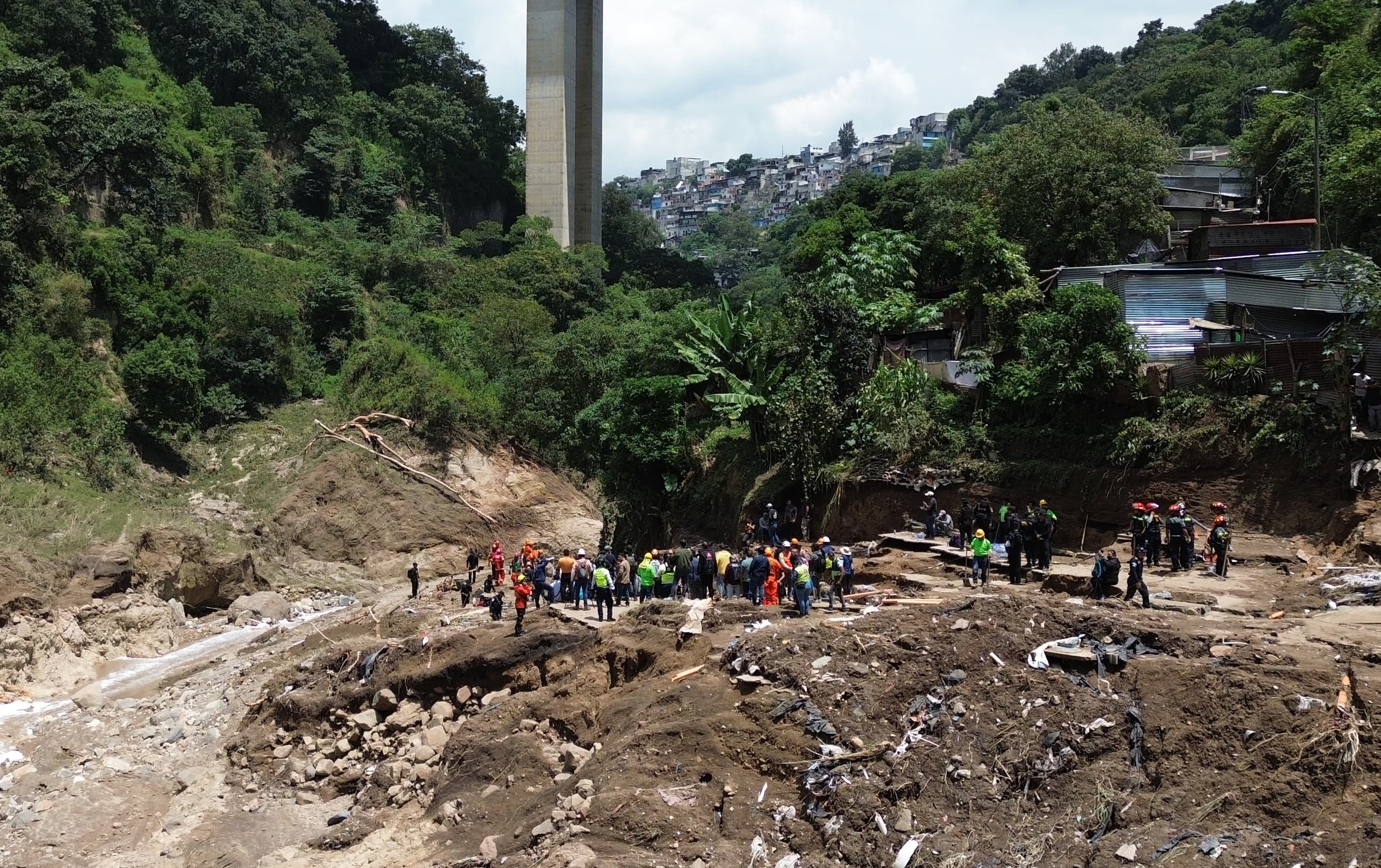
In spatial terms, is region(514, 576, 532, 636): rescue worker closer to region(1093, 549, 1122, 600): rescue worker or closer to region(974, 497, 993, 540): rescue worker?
region(974, 497, 993, 540): rescue worker

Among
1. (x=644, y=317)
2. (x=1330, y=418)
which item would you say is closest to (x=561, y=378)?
(x=644, y=317)

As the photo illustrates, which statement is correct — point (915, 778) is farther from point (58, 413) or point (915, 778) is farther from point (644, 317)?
point (644, 317)

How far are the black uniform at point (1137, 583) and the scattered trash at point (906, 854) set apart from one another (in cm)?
572

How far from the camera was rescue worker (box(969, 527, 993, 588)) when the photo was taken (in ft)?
59.7

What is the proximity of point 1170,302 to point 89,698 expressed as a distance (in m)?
22.2

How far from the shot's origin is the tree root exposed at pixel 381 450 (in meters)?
A: 36.1

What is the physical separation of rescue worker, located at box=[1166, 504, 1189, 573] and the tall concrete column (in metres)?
44.2

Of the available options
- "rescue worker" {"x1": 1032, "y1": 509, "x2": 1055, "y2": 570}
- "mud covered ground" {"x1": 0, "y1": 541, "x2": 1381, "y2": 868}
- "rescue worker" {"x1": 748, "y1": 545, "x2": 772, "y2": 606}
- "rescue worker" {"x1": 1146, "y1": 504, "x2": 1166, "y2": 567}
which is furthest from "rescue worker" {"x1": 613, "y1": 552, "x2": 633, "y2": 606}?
"rescue worker" {"x1": 1146, "y1": 504, "x2": 1166, "y2": 567}

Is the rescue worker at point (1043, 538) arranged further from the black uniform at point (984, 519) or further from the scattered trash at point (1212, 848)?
the scattered trash at point (1212, 848)

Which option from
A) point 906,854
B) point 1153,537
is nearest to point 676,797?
point 906,854

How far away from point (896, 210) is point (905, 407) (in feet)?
69.0

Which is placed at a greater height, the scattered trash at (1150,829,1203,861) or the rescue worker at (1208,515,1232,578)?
the rescue worker at (1208,515,1232,578)

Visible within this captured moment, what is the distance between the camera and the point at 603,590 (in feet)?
58.0

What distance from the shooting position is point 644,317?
40906mm
